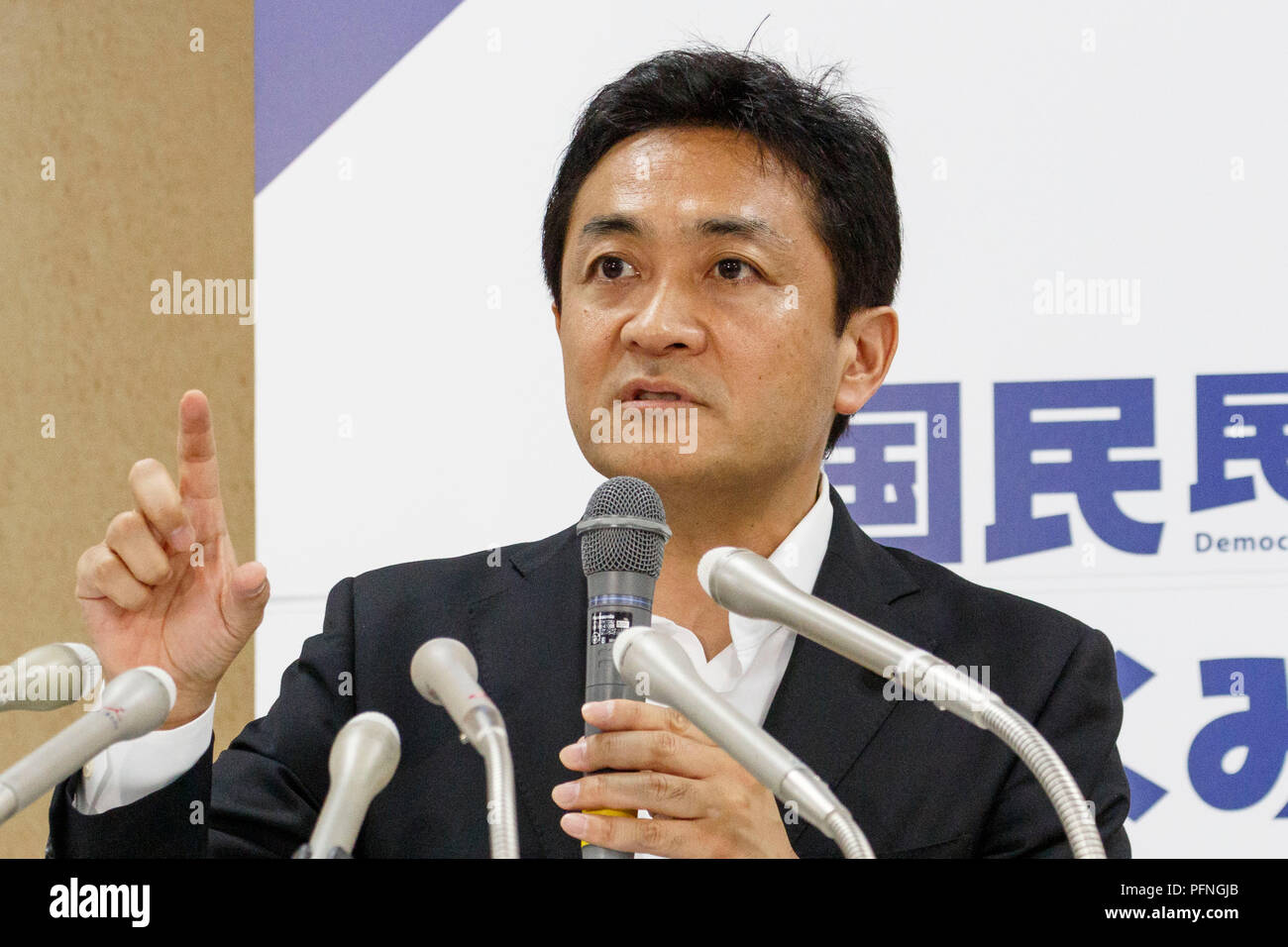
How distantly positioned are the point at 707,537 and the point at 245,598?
2.20 ft

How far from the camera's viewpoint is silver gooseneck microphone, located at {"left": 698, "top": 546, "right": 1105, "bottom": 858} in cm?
74

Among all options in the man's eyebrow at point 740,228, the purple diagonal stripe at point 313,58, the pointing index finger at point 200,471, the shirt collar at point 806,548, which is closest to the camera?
the pointing index finger at point 200,471

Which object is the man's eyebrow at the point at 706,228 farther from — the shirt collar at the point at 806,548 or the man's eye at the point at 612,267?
the shirt collar at the point at 806,548

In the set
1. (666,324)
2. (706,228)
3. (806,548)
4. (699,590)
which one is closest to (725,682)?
(699,590)

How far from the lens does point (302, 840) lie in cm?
144

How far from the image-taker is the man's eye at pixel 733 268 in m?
1.57

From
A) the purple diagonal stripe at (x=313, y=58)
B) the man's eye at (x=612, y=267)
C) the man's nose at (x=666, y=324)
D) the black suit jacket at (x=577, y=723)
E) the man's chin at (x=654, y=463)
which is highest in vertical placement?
the purple diagonal stripe at (x=313, y=58)

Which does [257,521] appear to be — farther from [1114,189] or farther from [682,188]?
[1114,189]

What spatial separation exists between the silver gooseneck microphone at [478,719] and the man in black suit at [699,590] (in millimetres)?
421

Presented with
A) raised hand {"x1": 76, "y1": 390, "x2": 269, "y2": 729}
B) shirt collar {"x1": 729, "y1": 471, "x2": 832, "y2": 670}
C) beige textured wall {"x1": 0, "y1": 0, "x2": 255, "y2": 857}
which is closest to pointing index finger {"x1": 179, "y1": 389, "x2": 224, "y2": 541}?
raised hand {"x1": 76, "y1": 390, "x2": 269, "y2": 729}

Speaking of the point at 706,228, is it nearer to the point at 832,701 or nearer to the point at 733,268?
the point at 733,268

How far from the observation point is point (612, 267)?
1604mm

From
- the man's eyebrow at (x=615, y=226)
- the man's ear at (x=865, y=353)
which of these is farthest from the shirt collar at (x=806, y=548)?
the man's eyebrow at (x=615, y=226)

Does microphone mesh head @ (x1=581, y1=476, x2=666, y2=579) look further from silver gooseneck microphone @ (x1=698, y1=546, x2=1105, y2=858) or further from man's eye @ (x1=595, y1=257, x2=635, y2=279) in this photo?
man's eye @ (x1=595, y1=257, x2=635, y2=279)
